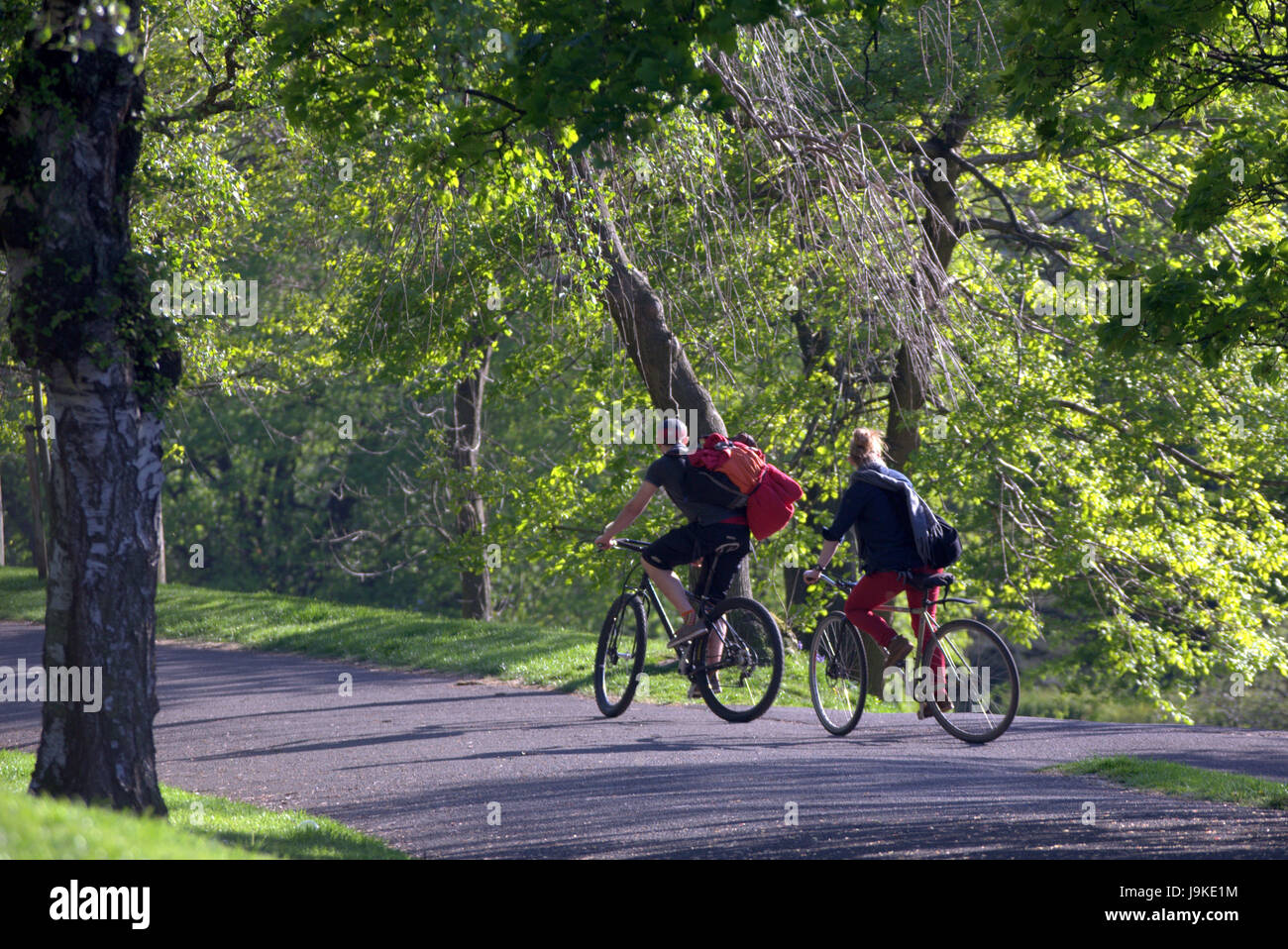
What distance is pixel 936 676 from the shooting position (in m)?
9.21

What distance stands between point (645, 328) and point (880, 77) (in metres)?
4.82

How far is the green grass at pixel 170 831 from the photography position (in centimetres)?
365

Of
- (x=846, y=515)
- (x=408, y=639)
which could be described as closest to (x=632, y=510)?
(x=846, y=515)

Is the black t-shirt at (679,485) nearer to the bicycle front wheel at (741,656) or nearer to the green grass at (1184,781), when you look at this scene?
the bicycle front wheel at (741,656)

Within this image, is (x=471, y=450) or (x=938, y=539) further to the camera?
(x=471, y=450)

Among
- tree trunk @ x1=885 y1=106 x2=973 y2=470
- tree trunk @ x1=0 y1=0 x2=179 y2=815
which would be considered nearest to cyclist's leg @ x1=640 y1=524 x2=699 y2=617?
tree trunk @ x1=0 y1=0 x2=179 y2=815

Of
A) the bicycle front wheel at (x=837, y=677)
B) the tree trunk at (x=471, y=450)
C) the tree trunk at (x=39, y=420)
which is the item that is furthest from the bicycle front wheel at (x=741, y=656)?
the tree trunk at (x=471, y=450)

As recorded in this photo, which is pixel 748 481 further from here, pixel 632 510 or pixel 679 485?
pixel 632 510

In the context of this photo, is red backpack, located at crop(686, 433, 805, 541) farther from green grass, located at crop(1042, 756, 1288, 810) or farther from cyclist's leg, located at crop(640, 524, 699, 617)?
green grass, located at crop(1042, 756, 1288, 810)

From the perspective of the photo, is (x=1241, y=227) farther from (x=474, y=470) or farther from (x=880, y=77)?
(x=474, y=470)

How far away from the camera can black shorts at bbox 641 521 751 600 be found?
9.36 m

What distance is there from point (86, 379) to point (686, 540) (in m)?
4.45
